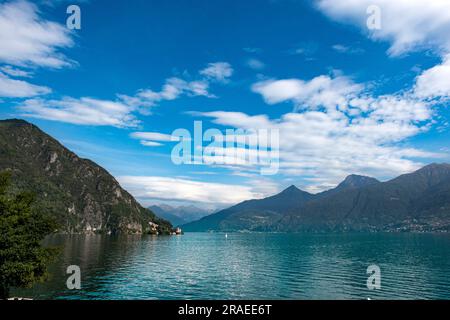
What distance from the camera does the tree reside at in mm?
51094

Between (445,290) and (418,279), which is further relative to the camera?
(418,279)

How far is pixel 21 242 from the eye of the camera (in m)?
53.4

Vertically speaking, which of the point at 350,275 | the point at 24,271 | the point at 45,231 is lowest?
the point at 350,275

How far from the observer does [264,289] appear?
Answer: 87.5m

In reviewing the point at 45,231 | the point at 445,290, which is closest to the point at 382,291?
the point at 445,290

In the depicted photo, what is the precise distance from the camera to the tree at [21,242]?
5109 centimetres

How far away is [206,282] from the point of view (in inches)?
3826
